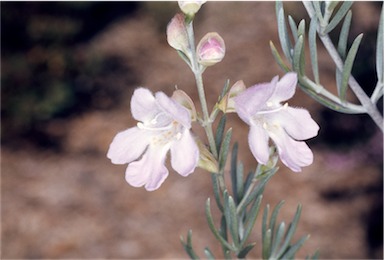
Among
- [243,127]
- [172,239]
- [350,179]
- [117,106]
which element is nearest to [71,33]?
[117,106]

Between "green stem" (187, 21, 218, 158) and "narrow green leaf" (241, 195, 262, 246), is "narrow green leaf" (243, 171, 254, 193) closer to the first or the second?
"narrow green leaf" (241, 195, 262, 246)

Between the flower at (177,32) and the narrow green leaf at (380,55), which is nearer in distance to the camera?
the flower at (177,32)

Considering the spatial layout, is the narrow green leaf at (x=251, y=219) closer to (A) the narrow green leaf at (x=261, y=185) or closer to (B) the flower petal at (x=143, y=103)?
(A) the narrow green leaf at (x=261, y=185)

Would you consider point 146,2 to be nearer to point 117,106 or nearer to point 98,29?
point 98,29

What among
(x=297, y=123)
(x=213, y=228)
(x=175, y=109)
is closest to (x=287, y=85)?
(x=297, y=123)

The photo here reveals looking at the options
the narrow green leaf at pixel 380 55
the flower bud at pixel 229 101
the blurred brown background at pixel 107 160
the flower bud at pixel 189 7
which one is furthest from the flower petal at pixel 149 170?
the blurred brown background at pixel 107 160

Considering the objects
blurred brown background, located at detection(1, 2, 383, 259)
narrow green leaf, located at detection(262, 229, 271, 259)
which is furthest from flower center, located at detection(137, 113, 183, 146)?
blurred brown background, located at detection(1, 2, 383, 259)
